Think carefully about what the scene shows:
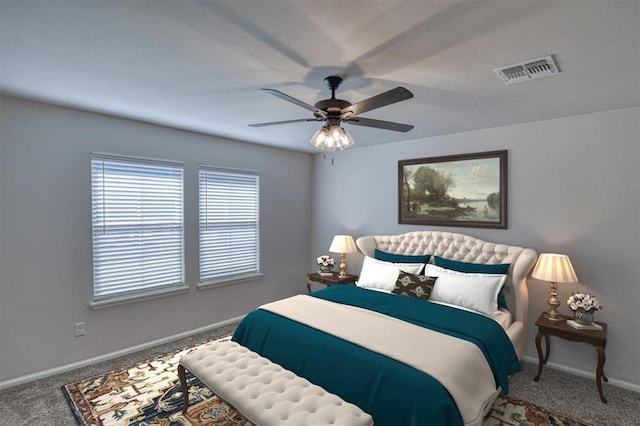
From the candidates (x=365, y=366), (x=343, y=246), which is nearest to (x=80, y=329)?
(x=365, y=366)

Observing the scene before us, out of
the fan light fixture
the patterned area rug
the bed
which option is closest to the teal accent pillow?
the bed

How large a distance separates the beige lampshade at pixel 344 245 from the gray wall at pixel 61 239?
1873 mm

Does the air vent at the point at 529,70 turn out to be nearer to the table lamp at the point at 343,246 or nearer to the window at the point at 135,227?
the table lamp at the point at 343,246

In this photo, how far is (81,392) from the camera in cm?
272

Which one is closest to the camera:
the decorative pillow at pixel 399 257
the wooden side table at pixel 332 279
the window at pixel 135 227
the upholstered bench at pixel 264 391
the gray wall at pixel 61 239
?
the upholstered bench at pixel 264 391

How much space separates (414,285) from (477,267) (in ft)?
2.26

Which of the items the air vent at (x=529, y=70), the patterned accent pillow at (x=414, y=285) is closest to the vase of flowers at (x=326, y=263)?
the patterned accent pillow at (x=414, y=285)

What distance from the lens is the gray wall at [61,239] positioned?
109 inches

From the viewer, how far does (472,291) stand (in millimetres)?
3096

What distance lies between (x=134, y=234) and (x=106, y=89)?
1.60 m

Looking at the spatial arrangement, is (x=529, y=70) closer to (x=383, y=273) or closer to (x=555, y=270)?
(x=555, y=270)

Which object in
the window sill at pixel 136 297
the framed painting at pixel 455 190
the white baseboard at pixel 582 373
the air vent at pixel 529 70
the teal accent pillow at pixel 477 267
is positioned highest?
the air vent at pixel 529 70

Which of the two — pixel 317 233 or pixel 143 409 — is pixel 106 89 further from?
pixel 317 233

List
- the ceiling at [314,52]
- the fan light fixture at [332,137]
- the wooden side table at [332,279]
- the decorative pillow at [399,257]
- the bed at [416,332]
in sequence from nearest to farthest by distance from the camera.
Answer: the ceiling at [314,52], the bed at [416,332], the fan light fixture at [332,137], the decorative pillow at [399,257], the wooden side table at [332,279]
